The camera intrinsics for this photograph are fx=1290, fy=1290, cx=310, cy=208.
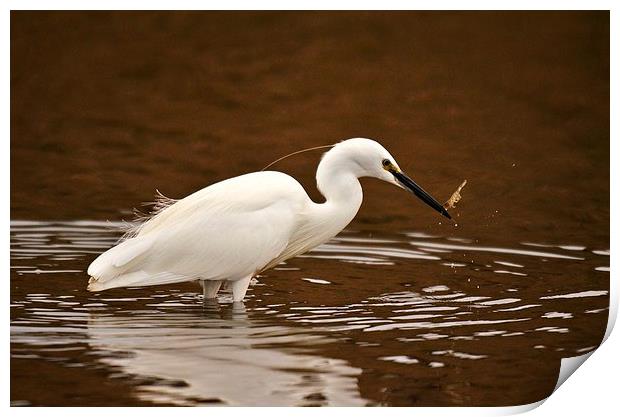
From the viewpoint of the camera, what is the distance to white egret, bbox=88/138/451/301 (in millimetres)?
4078

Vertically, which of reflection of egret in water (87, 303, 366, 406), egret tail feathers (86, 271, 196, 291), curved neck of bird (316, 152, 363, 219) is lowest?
Answer: reflection of egret in water (87, 303, 366, 406)

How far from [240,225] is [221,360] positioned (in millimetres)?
656

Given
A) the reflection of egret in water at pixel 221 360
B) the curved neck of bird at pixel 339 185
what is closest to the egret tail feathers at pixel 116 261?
the reflection of egret in water at pixel 221 360

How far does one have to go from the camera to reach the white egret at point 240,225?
13.4 ft

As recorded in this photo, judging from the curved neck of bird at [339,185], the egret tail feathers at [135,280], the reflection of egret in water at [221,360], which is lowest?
the reflection of egret in water at [221,360]

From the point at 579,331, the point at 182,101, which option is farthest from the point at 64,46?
the point at 579,331

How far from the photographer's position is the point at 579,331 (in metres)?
3.85

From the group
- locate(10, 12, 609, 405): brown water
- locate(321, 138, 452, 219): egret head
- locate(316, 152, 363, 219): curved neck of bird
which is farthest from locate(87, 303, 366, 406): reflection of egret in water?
locate(321, 138, 452, 219): egret head

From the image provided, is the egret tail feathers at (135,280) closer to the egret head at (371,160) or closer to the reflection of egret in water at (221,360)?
the reflection of egret in water at (221,360)

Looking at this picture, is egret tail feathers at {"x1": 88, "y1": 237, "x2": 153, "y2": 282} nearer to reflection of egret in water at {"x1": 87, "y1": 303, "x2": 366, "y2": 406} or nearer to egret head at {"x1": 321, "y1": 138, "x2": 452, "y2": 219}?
reflection of egret in water at {"x1": 87, "y1": 303, "x2": 366, "y2": 406}

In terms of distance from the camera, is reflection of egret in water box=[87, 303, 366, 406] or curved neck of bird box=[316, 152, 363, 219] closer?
reflection of egret in water box=[87, 303, 366, 406]

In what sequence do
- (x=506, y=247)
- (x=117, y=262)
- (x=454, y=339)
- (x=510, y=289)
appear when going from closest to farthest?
(x=454, y=339), (x=117, y=262), (x=510, y=289), (x=506, y=247)

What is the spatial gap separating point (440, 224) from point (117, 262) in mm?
1762
